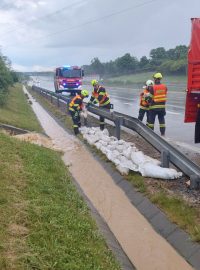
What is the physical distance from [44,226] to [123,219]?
2.16 metres

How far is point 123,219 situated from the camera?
24.5ft

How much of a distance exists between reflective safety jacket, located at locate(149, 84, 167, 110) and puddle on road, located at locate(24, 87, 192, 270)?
2.68 m

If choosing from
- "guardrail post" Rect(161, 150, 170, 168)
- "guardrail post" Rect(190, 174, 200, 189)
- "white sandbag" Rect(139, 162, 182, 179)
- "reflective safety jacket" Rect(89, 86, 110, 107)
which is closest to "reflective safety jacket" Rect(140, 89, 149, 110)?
"reflective safety jacket" Rect(89, 86, 110, 107)

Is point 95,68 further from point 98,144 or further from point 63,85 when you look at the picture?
point 98,144

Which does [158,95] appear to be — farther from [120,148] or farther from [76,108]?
[120,148]

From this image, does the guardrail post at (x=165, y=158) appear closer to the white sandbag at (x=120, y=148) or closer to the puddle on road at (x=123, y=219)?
the puddle on road at (x=123, y=219)

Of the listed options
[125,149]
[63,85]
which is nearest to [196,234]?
[125,149]

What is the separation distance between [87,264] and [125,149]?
5868mm

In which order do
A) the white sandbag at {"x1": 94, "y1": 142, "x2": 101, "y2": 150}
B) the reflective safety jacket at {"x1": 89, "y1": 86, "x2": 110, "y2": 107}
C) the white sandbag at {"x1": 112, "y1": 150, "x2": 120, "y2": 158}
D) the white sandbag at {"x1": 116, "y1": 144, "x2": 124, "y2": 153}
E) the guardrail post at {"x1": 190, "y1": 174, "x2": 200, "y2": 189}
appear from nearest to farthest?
the guardrail post at {"x1": 190, "y1": 174, "x2": 200, "y2": 189} → the white sandbag at {"x1": 112, "y1": 150, "x2": 120, "y2": 158} → the white sandbag at {"x1": 116, "y1": 144, "x2": 124, "y2": 153} → the white sandbag at {"x1": 94, "y1": 142, "x2": 101, "y2": 150} → the reflective safety jacket at {"x1": 89, "y1": 86, "x2": 110, "y2": 107}

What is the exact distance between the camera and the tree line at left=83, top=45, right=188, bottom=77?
55.4 metres

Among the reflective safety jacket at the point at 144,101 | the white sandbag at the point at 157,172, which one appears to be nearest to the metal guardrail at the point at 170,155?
the white sandbag at the point at 157,172

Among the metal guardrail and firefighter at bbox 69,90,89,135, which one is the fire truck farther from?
firefighter at bbox 69,90,89,135

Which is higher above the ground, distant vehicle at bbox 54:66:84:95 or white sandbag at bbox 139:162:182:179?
white sandbag at bbox 139:162:182:179

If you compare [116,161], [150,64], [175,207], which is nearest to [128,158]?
[116,161]
